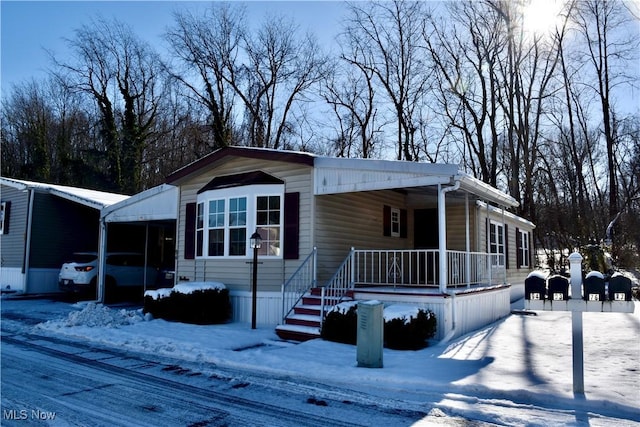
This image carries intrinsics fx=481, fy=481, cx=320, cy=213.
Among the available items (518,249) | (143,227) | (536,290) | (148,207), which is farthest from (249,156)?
(518,249)

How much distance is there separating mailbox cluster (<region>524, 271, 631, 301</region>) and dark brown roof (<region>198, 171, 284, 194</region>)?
256 inches

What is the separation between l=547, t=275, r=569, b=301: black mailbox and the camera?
5805 mm

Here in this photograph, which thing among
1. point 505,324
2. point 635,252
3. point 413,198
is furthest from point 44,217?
point 635,252

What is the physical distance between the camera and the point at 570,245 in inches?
1177

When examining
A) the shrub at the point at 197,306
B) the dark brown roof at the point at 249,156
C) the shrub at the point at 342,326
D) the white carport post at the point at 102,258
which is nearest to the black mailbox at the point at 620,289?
the shrub at the point at 342,326

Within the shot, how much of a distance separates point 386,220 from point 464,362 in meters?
6.42

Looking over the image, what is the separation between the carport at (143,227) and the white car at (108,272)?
0.34 m

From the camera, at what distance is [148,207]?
14320mm

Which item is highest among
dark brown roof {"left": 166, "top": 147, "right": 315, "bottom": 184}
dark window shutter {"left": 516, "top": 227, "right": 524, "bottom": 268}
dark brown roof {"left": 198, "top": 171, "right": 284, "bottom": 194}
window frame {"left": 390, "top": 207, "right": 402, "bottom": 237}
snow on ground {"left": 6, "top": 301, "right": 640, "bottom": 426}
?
dark brown roof {"left": 166, "top": 147, "right": 315, "bottom": 184}

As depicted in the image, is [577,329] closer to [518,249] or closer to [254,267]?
[254,267]

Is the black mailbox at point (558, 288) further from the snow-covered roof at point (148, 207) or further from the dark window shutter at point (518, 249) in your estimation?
the dark window shutter at point (518, 249)

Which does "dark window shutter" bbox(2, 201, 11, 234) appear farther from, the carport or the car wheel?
the car wheel

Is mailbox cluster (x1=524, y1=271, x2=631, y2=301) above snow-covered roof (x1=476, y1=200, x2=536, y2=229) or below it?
below

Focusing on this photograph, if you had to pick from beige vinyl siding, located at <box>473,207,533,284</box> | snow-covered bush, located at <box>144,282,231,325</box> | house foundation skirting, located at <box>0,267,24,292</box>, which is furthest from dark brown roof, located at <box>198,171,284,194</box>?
house foundation skirting, located at <box>0,267,24,292</box>
